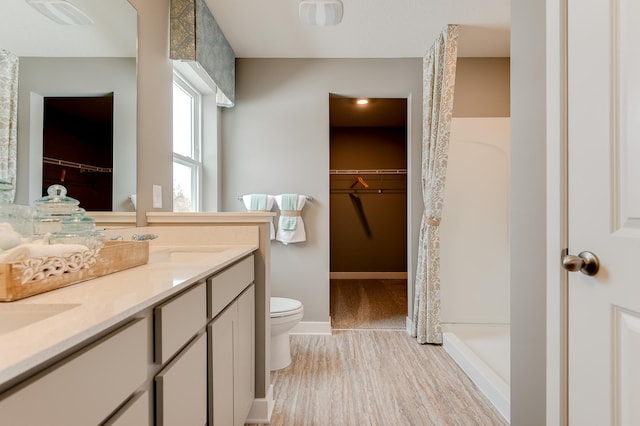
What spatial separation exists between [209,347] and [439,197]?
2.12m

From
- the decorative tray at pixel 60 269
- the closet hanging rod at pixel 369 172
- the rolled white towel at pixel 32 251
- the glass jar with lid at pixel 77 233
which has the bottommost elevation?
the decorative tray at pixel 60 269

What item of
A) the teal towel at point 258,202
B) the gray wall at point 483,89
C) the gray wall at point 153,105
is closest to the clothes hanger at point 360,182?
the gray wall at point 483,89

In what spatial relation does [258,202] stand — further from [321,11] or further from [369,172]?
[369,172]

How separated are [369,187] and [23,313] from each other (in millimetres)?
4669

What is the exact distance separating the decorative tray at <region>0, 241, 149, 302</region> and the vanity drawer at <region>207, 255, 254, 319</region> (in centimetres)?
31

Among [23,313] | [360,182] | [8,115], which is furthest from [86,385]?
[360,182]

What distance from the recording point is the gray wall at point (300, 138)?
9.80 feet

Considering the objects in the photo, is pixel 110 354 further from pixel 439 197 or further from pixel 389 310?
pixel 389 310

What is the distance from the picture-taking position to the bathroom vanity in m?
0.49

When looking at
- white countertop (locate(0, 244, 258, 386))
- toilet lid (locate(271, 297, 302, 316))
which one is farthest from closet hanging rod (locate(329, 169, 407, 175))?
white countertop (locate(0, 244, 258, 386))

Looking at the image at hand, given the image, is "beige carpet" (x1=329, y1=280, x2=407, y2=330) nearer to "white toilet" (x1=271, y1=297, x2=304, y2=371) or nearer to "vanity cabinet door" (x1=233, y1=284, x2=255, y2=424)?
"white toilet" (x1=271, y1=297, x2=304, y2=371)

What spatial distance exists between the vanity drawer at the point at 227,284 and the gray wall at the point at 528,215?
1.13 m

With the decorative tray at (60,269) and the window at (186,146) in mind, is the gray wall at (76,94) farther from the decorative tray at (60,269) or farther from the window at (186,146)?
the window at (186,146)
